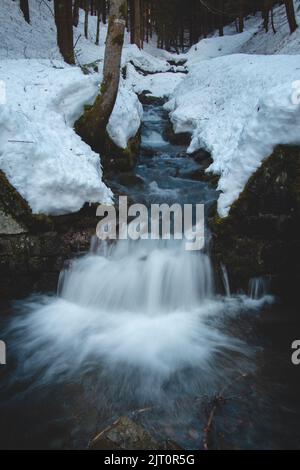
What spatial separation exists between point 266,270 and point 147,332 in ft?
8.71

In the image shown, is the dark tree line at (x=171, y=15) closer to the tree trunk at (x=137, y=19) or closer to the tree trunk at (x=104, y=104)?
the tree trunk at (x=137, y=19)

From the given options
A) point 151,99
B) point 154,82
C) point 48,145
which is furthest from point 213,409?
point 154,82

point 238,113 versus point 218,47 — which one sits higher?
point 218,47

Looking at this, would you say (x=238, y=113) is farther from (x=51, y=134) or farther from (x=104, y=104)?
(x=51, y=134)

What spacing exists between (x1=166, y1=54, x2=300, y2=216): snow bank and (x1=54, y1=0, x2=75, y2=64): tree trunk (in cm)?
428

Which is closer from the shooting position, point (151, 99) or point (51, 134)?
point (51, 134)

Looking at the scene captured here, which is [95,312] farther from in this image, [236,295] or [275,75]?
[275,75]

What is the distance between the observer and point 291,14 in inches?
740

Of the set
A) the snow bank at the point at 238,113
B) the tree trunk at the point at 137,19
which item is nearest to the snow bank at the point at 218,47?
the tree trunk at the point at 137,19

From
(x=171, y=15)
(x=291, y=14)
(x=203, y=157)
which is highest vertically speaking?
(x=171, y=15)

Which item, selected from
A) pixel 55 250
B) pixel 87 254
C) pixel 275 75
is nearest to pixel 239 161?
pixel 87 254

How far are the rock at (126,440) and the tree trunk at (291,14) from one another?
70.6 ft

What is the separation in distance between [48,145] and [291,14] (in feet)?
61.2

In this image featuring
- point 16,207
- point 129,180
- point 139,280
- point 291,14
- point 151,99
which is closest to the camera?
point 16,207
